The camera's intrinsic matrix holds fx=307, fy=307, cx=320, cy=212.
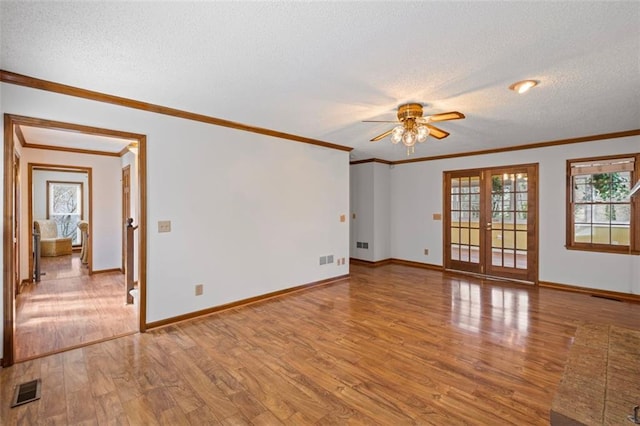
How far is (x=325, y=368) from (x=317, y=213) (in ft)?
9.94

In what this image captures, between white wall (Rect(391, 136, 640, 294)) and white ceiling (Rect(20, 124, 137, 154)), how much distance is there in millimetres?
→ 5857

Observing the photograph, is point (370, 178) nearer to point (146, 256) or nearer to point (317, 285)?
point (317, 285)

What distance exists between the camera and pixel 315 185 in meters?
5.34

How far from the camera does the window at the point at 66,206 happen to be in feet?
30.3

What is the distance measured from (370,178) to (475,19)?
5.40m

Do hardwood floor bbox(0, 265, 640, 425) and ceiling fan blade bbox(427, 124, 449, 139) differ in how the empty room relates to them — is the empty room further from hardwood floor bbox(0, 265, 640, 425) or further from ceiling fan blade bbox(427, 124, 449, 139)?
ceiling fan blade bbox(427, 124, 449, 139)

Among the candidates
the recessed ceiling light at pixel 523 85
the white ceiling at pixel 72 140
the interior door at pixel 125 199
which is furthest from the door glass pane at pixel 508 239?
the interior door at pixel 125 199

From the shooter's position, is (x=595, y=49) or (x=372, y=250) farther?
(x=372, y=250)

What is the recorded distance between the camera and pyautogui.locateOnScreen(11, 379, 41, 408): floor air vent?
2.20 metres

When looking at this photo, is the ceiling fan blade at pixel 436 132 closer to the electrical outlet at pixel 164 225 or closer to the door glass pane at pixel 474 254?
the electrical outlet at pixel 164 225

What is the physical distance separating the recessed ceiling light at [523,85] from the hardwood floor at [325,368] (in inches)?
98.6

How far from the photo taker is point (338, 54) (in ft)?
7.50

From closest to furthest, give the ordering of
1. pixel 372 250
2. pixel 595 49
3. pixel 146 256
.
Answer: pixel 595 49 → pixel 146 256 → pixel 372 250

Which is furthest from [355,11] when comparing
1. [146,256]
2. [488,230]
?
[488,230]
